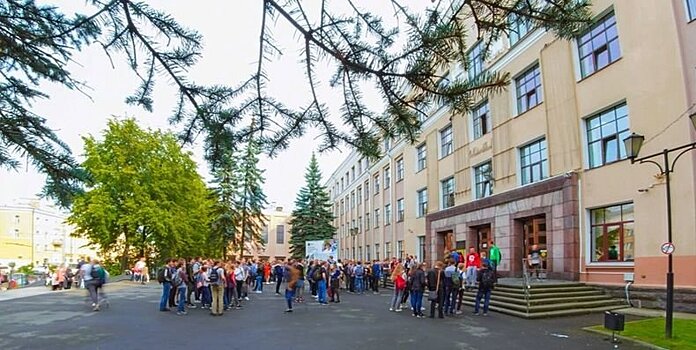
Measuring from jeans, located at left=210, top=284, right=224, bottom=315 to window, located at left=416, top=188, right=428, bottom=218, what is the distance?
23006 mm

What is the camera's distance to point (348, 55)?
3570 mm

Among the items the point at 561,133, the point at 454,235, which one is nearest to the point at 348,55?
the point at 561,133

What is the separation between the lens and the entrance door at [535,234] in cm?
2423

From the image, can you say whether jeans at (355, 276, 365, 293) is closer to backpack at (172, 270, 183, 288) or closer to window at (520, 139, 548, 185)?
window at (520, 139, 548, 185)

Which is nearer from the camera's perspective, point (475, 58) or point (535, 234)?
point (475, 58)

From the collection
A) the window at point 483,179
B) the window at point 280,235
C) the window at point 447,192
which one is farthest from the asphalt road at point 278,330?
the window at point 280,235

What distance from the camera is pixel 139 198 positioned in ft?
136

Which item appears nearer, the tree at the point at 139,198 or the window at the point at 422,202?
the window at the point at 422,202

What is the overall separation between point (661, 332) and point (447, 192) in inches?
897

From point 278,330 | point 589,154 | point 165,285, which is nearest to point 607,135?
point 589,154

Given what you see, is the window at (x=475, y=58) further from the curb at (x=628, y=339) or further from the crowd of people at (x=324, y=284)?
the crowd of people at (x=324, y=284)

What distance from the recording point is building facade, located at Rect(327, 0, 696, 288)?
56.8 ft

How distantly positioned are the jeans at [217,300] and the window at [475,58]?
15835 mm

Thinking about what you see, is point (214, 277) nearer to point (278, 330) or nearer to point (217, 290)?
point (217, 290)
